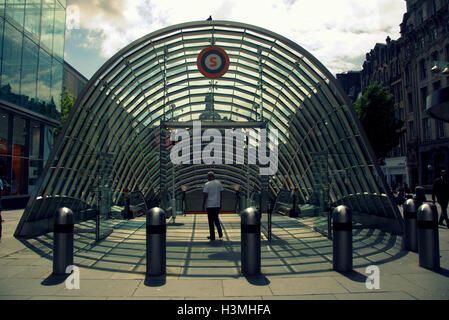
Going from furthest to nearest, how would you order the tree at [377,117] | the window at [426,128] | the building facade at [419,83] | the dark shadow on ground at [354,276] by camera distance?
1. the window at [426,128]
2. the building facade at [419,83]
3. the tree at [377,117]
4. the dark shadow on ground at [354,276]

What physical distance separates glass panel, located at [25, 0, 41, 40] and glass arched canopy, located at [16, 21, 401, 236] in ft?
36.8

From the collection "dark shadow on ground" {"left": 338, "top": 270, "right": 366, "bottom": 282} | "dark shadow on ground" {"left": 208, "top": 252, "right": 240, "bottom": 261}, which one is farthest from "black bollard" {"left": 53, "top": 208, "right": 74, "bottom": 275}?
"dark shadow on ground" {"left": 338, "top": 270, "right": 366, "bottom": 282}

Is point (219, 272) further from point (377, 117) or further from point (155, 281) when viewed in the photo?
point (377, 117)

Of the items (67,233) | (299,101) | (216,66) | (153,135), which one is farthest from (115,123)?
(67,233)

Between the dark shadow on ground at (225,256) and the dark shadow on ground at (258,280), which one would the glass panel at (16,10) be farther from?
the dark shadow on ground at (258,280)

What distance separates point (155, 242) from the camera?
6.22 metres

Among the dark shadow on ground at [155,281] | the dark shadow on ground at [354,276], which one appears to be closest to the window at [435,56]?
the dark shadow on ground at [354,276]

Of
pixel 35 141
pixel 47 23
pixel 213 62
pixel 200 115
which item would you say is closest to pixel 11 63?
pixel 47 23

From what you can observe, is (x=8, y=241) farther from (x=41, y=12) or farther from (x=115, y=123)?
(x=41, y=12)

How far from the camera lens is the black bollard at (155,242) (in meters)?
6.22

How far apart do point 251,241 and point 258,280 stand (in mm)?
634

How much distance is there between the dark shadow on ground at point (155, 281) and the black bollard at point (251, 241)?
1407mm

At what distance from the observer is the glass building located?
22219mm
